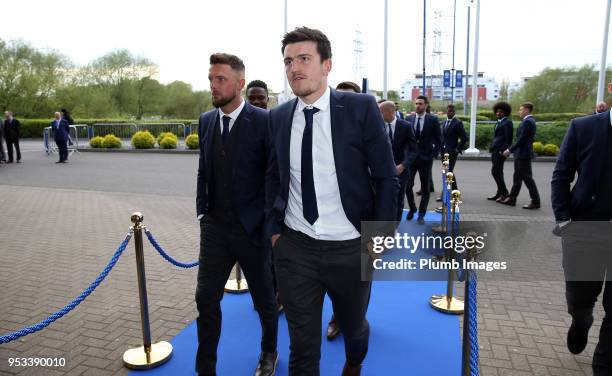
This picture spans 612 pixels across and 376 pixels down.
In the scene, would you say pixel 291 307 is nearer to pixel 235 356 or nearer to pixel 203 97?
pixel 235 356

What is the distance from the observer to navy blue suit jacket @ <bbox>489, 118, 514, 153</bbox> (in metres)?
9.70

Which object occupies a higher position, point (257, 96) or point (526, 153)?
point (257, 96)

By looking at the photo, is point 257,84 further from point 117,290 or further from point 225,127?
point 117,290

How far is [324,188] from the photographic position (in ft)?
8.16

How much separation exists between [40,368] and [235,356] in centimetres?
154

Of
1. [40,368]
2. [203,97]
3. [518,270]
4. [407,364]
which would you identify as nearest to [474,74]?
[518,270]

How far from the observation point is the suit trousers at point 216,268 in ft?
9.93

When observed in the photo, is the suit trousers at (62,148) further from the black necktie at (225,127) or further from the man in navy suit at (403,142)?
the black necktie at (225,127)

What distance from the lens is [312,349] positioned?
8.06ft

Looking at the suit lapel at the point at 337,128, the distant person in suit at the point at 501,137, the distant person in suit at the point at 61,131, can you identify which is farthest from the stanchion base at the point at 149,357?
the distant person in suit at the point at 61,131

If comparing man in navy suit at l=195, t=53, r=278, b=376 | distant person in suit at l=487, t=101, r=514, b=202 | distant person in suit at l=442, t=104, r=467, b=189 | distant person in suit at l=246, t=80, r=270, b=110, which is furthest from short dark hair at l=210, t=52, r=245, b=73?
distant person in suit at l=442, t=104, r=467, b=189

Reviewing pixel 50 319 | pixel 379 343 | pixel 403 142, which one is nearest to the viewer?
pixel 50 319

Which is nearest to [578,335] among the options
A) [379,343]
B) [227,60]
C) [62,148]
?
[379,343]

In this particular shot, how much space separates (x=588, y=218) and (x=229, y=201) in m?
2.48
